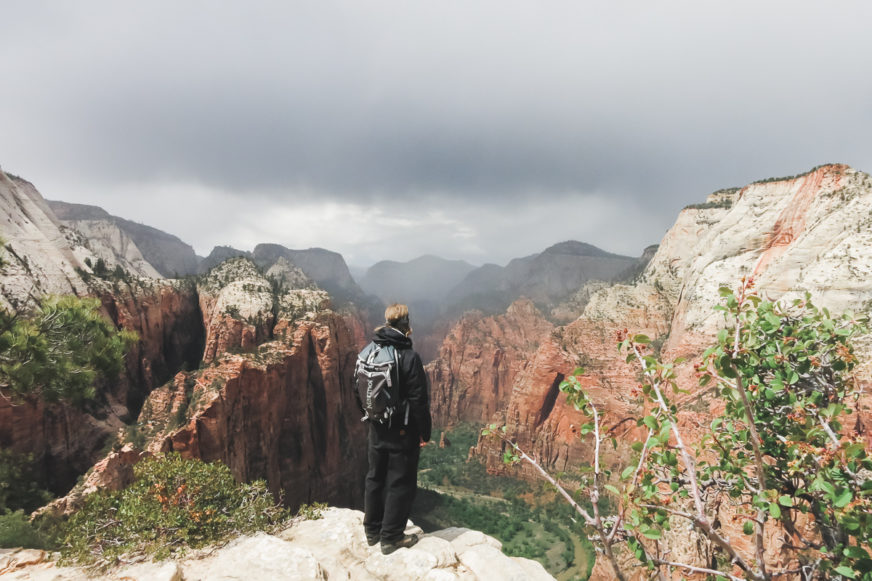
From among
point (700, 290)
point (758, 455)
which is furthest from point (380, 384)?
point (700, 290)


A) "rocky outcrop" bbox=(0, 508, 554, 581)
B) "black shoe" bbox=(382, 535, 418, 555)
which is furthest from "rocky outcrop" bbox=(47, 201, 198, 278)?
"black shoe" bbox=(382, 535, 418, 555)

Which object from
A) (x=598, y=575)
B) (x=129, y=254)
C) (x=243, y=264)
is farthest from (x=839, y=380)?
(x=129, y=254)

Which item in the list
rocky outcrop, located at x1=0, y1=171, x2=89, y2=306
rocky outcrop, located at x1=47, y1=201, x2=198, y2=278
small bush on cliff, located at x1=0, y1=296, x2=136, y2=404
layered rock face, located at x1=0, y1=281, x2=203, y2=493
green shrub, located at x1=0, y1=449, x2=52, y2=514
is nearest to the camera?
small bush on cliff, located at x1=0, y1=296, x2=136, y2=404

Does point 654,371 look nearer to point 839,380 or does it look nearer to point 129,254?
point 839,380

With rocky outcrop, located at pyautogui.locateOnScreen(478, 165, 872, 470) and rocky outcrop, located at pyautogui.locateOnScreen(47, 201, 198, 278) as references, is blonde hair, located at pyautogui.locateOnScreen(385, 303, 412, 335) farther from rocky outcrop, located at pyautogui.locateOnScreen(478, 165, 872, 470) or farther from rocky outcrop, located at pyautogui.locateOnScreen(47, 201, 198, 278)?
rocky outcrop, located at pyautogui.locateOnScreen(47, 201, 198, 278)

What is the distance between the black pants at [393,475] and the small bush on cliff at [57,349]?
926 cm

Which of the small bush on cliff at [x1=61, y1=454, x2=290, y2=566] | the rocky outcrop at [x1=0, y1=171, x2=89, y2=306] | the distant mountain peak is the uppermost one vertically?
the distant mountain peak

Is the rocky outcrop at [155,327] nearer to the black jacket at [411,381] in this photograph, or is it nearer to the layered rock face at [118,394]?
the layered rock face at [118,394]

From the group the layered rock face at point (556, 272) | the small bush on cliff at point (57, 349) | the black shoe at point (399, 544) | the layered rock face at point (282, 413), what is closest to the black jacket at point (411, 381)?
the black shoe at point (399, 544)

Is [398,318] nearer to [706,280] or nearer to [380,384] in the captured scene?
[380,384]

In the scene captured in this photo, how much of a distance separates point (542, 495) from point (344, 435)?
3061cm

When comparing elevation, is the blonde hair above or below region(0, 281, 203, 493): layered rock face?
above

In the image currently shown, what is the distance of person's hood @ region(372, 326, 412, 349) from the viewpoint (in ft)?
19.2

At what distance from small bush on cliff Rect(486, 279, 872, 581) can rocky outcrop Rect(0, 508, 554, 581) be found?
7.35 feet
